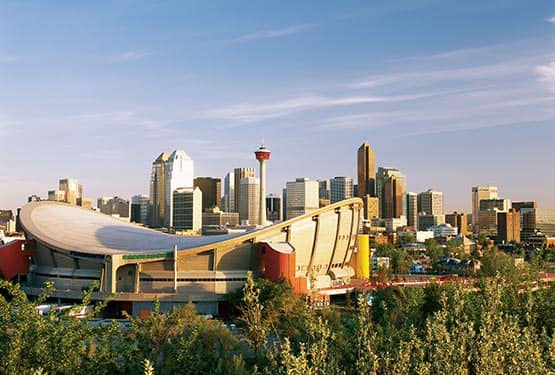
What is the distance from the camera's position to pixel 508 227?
189 meters

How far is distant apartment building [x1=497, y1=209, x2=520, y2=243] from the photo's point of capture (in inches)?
7426

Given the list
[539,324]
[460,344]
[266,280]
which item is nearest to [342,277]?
[266,280]

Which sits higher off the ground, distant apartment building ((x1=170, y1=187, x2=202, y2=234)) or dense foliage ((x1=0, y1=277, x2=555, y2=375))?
distant apartment building ((x1=170, y1=187, x2=202, y2=234))

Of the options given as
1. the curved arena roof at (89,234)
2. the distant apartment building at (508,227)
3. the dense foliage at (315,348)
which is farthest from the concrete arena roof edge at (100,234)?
the distant apartment building at (508,227)

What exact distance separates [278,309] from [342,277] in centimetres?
2604

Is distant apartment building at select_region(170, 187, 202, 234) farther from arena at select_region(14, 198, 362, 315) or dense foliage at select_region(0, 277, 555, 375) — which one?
dense foliage at select_region(0, 277, 555, 375)

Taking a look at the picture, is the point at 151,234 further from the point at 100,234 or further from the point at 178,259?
the point at 178,259

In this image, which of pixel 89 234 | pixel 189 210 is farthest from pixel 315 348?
pixel 189 210

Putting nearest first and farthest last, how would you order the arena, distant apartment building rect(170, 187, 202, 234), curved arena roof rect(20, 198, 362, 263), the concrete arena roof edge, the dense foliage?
the dense foliage
the arena
the concrete arena roof edge
curved arena roof rect(20, 198, 362, 263)
distant apartment building rect(170, 187, 202, 234)

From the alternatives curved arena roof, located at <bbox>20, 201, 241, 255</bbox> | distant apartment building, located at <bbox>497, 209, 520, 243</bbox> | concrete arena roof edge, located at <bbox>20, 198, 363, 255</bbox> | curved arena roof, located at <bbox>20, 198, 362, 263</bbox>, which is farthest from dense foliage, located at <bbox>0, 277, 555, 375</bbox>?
distant apartment building, located at <bbox>497, 209, 520, 243</bbox>

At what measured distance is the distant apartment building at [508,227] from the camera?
7426 inches

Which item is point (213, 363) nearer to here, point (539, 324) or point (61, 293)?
point (539, 324)

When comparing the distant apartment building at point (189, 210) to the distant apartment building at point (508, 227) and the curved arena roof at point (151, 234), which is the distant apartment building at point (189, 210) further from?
the curved arena roof at point (151, 234)

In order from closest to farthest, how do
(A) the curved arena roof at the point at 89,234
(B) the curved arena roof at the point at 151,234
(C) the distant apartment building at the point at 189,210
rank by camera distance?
(B) the curved arena roof at the point at 151,234, (A) the curved arena roof at the point at 89,234, (C) the distant apartment building at the point at 189,210
